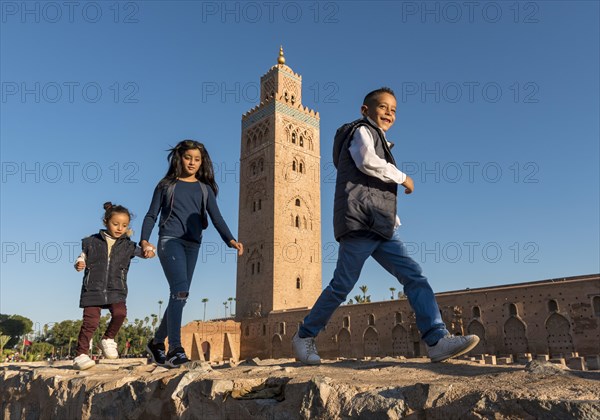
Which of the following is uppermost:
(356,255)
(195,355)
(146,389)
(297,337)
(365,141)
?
(365,141)

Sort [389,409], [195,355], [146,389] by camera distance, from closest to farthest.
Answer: [389,409]
[146,389]
[195,355]

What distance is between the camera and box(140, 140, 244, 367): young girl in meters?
3.68

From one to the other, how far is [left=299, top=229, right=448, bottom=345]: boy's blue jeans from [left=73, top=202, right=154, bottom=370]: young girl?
158 centimetres

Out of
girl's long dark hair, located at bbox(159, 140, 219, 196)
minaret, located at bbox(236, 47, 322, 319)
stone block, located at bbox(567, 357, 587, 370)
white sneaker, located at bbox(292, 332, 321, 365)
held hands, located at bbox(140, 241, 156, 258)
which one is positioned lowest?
stone block, located at bbox(567, 357, 587, 370)

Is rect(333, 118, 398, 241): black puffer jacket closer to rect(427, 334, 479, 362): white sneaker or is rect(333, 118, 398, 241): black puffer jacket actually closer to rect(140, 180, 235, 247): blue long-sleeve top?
rect(427, 334, 479, 362): white sneaker

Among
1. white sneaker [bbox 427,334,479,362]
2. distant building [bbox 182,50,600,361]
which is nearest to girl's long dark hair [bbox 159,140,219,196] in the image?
white sneaker [bbox 427,334,479,362]

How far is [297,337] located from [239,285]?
101 feet

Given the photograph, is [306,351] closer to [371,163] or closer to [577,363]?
[371,163]

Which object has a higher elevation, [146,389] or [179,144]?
[179,144]

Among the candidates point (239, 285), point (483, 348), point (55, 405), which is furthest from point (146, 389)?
point (239, 285)

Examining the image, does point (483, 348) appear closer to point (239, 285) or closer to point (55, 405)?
point (239, 285)

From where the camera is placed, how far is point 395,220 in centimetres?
306

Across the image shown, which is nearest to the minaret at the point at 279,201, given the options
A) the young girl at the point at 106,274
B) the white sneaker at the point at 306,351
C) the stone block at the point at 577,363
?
the stone block at the point at 577,363

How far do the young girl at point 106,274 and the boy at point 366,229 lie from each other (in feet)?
5.33
